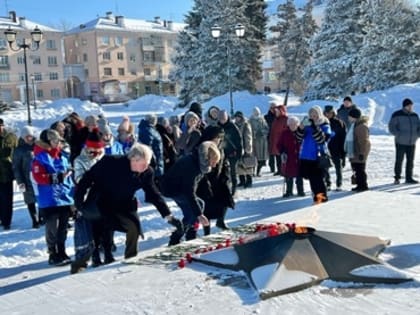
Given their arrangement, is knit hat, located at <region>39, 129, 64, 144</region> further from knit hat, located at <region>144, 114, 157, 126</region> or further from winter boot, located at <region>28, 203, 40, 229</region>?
knit hat, located at <region>144, 114, 157, 126</region>

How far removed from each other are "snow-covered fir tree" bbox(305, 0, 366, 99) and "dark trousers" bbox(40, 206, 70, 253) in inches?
1113

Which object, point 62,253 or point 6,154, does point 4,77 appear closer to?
point 6,154

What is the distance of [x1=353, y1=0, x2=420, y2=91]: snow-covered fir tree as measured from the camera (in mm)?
31062

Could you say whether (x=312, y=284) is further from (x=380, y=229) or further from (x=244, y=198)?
(x=244, y=198)

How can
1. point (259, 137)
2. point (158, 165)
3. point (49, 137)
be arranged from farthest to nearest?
point (259, 137) → point (158, 165) → point (49, 137)

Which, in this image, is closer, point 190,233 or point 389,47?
point 190,233

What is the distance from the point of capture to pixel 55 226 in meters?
6.94

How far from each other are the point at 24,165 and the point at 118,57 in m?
70.9

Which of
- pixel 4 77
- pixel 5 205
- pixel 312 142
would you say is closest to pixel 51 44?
pixel 4 77

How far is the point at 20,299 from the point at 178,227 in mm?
2339

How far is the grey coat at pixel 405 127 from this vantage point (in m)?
10.9

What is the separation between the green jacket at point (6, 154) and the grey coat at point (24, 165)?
19cm

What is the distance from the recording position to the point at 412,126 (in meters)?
10.9

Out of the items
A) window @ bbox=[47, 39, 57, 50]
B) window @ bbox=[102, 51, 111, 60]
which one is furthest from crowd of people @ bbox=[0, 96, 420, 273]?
window @ bbox=[102, 51, 111, 60]
